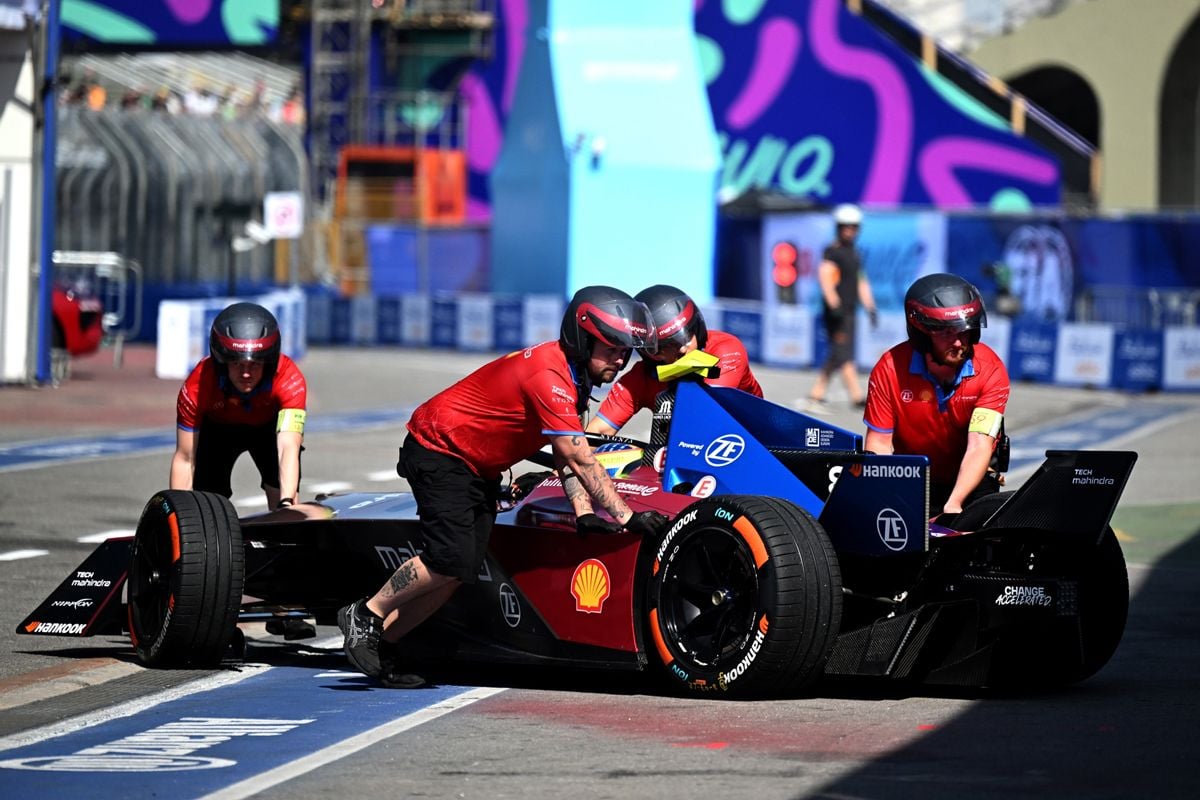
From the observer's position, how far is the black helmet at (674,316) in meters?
9.77

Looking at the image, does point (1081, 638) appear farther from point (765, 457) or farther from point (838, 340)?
point (838, 340)

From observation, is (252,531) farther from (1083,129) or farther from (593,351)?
(1083,129)

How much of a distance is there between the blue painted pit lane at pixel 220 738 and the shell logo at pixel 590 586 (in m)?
0.52

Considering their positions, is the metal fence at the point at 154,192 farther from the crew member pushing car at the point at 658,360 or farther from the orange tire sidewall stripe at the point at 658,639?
the orange tire sidewall stripe at the point at 658,639

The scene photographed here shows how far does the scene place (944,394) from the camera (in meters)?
9.26

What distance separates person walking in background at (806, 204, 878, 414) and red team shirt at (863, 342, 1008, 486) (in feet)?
41.3

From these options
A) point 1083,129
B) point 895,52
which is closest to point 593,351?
point 895,52

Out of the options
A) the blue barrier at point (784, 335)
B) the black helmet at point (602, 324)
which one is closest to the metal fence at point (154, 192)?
the blue barrier at point (784, 335)

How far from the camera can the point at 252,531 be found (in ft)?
29.9

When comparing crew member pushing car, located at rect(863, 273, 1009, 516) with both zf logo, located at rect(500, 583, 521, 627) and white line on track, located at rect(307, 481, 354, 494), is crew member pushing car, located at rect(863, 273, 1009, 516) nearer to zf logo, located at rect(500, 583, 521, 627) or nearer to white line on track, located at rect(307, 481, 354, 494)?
zf logo, located at rect(500, 583, 521, 627)

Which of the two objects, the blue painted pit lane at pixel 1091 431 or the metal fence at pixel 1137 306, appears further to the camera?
the metal fence at pixel 1137 306

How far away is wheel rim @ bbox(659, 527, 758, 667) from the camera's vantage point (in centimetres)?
761

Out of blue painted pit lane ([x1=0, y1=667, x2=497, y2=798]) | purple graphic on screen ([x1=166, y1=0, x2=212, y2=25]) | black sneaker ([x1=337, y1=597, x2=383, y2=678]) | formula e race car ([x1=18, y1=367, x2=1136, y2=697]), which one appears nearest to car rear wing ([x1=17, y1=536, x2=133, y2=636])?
formula e race car ([x1=18, y1=367, x2=1136, y2=697])

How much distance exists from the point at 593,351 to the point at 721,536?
0.86m
